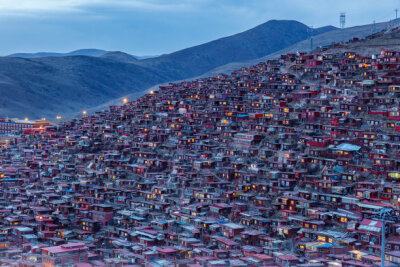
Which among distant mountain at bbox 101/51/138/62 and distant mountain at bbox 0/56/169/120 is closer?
distant mountain at bbox 0/56/169/120

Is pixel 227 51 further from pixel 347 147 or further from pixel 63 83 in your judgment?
pixel 347 147

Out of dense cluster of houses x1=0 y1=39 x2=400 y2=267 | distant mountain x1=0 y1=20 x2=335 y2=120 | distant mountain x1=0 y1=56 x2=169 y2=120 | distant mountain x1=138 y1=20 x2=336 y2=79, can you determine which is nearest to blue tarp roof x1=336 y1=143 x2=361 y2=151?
dense cluster of houses x1=0 y1=39 x2=400 y2=267

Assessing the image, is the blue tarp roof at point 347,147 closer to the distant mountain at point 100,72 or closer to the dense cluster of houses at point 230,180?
the dense cluster of houses at point 230,180

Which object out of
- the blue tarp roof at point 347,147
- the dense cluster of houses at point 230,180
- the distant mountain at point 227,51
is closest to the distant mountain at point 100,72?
the distant mountain at point 227,51

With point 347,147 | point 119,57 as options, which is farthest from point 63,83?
point 347,147

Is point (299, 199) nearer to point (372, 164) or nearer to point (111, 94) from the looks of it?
point (372, 164)

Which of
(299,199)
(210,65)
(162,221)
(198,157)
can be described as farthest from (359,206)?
(210,65)

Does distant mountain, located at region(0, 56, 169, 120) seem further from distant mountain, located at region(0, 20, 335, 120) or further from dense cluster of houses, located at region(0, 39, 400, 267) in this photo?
dense cluster of houses, located at region(0, 39, 400, 267)
